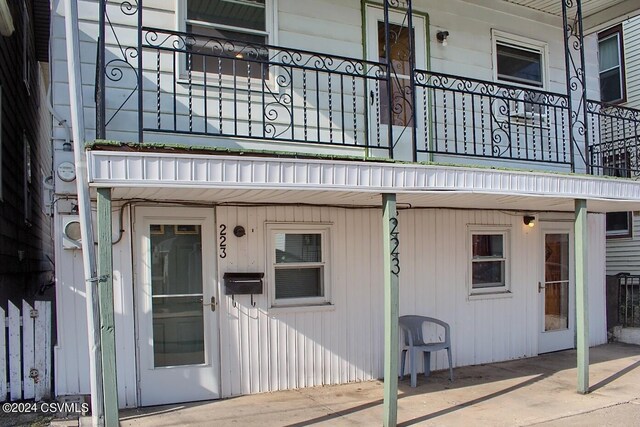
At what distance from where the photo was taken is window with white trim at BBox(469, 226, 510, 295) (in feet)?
25.2

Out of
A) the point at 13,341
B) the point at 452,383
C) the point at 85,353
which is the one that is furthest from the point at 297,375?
the point at 13,341

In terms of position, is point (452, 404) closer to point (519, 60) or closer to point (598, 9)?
point (519, 60)

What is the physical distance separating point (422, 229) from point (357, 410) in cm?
265

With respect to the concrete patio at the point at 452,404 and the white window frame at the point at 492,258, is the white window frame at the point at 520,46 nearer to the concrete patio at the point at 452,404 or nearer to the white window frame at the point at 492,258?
the white window frame at the point at 492,258

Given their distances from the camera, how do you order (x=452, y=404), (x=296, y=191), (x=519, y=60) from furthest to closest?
(x=519, y=60) < (x=452, y=404) < (x=296, y=191)

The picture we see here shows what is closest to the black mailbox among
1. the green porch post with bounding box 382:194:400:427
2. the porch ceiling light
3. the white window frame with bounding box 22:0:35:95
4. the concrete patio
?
the concrete patio

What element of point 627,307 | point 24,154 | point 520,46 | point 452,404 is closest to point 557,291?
point 627,307

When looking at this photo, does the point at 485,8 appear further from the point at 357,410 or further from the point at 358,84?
the point at 357,410

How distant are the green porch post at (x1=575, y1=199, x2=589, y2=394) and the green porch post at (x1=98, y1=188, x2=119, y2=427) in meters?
5.02

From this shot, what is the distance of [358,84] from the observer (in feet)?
22.8

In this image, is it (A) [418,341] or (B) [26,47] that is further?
(B) [26,47]

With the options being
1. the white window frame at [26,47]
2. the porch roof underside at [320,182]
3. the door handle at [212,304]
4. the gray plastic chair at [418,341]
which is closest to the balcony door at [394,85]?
the porch roof underside at [320,182]

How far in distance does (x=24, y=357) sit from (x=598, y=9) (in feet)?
29.5

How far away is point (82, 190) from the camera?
394 cm
